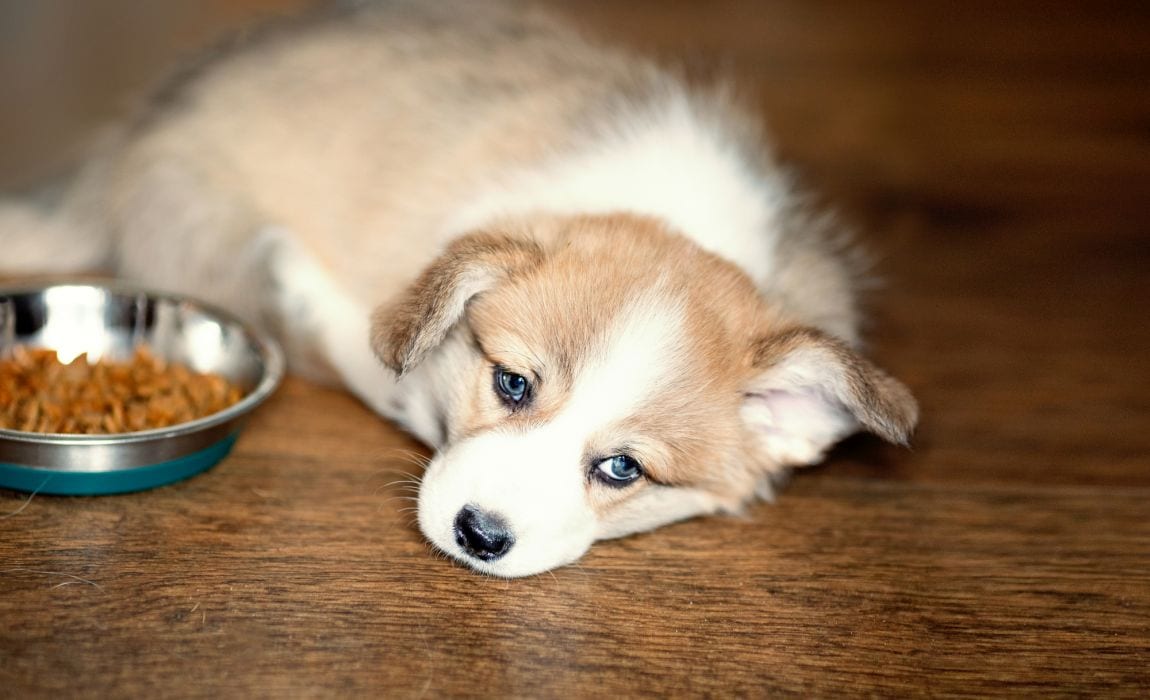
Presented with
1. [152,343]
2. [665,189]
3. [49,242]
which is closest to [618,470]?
[665,189]

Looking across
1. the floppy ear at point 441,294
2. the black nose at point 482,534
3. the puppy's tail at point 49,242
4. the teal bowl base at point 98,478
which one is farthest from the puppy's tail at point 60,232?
the black nose at point 482,534

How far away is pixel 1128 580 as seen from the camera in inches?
77.9

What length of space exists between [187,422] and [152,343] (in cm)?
39

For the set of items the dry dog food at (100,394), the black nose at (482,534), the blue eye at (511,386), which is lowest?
the dry dog food at (100,394)

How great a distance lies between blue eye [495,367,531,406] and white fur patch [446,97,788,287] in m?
0.39

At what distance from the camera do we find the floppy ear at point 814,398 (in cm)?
174

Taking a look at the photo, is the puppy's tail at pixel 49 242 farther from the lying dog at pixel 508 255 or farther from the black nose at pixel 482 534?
the black nose at pixel 482 534

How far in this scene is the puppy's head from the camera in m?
1.73

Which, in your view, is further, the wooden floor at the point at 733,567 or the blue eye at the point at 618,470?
the blue eye at the point at 618,470

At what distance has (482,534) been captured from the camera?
1.69 meters

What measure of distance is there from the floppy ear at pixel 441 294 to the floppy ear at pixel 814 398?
417mm

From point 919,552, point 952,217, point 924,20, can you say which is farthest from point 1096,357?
point 924,20

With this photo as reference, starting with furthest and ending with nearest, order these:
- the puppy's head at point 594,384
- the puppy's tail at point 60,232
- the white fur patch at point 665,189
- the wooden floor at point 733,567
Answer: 1. the puppy's tail at point 60,232
2. the white fur patch at point 665,189
3. the puppy's head at point 594,384
4. the wooden floor at point 733,567

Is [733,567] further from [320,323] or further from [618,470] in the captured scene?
[320,323]
